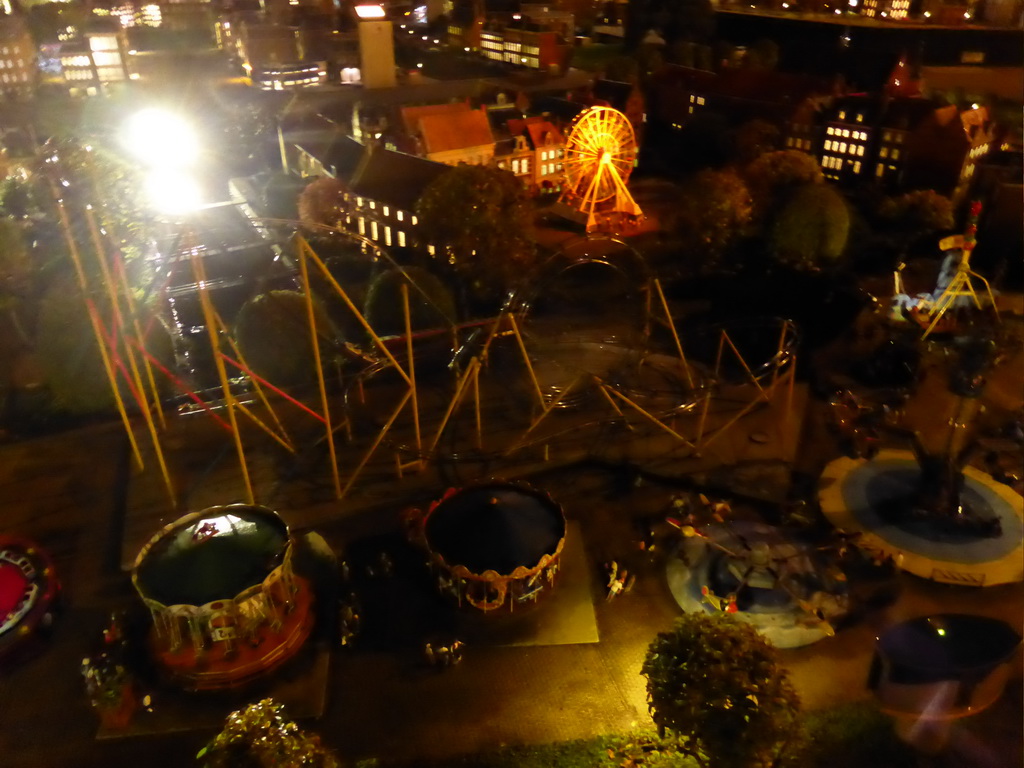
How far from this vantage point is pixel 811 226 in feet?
83.1

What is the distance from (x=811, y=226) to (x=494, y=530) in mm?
18200

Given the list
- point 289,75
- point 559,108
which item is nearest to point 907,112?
point 559,108

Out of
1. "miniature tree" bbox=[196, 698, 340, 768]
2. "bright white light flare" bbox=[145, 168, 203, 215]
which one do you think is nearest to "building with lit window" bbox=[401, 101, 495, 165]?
"bright white light flare" bbox=[145, 168, 203, 215]

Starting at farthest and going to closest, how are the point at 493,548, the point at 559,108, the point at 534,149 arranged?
the point at 559,108
the point at 534,149
the point at 493,548

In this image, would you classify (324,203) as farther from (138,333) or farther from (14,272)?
(138,333)

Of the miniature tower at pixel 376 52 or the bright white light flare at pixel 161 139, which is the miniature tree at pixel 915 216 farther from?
the bright white light flare at pixel 161 139

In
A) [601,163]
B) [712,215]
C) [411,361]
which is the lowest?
[712,215]

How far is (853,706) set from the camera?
12.1 metres

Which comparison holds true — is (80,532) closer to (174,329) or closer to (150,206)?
(174,329)

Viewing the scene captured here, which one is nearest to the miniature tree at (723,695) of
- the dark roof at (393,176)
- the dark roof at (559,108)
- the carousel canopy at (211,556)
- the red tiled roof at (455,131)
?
the carousel canopy at (211,556)

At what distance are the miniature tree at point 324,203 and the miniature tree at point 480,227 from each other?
6.24 meters

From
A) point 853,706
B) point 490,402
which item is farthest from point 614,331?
point 853,706

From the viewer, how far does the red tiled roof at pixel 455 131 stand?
33.7 metres

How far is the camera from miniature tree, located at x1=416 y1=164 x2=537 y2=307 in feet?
77.3
